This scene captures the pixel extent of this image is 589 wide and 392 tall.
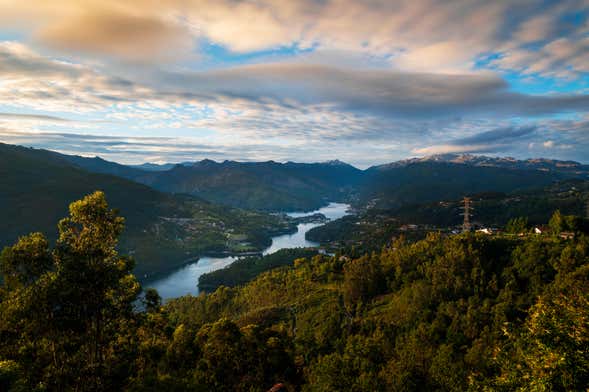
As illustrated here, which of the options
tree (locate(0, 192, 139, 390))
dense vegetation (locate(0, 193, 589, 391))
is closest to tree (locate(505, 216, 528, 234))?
dense vegetation (locate(0, 193, 589, 391))

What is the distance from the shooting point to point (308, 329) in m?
84.7

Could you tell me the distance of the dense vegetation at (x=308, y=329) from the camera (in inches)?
619

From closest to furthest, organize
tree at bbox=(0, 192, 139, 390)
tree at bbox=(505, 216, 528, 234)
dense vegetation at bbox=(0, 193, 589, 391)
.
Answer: tree at bbox=(0, 192, 139, 390) → dense vegetation at bbox=(0, 193, 589, 391) → tree at bbox=(505, 216, 528, 234)

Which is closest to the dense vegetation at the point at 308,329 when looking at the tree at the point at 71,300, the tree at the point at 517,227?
the tree at the point at 71,300

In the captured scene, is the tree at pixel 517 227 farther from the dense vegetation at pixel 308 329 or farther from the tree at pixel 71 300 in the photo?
the tree at pixel 71 300

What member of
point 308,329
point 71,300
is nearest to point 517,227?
point 308,329

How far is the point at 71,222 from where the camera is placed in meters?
17.7

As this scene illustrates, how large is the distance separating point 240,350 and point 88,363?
18.4 meters

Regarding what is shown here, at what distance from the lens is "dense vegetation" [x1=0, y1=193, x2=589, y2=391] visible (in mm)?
15711

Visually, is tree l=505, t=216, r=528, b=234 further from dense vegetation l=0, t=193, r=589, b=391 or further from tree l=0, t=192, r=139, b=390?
tree l=0, t=192, r=139, b=390

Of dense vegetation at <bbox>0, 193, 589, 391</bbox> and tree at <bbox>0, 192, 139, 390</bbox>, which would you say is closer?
tree at <bbox>0, 192, 139, 390</bbox>

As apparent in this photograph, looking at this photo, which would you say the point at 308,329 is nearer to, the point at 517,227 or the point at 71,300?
the point at 71,300

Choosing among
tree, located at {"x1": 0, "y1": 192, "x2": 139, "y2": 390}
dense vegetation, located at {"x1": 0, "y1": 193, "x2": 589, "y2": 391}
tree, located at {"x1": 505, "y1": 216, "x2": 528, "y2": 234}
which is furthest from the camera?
tree, located at {"x1": 505, "y1": 216, "x2": 528, "y2": 234}

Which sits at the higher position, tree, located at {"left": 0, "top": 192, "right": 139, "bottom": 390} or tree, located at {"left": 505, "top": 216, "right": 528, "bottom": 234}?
tree, located at {"left": 0, "top": 192, "right": 139, "bottom": 390}
